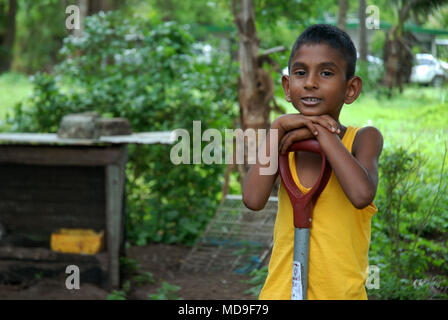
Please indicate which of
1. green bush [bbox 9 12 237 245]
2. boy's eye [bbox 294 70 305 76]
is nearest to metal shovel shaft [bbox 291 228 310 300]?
boy's eye [bbox 294 70 305 76]

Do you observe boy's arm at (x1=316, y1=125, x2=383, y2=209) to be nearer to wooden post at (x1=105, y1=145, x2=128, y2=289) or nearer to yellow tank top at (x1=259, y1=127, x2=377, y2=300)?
yellow tank top at (x1=259, y1=127, x2=377, y2=300)

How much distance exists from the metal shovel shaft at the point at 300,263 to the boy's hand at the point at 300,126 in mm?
270

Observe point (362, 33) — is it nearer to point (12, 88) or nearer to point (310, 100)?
point (12, 88)

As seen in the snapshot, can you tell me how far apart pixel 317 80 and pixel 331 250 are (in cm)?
54

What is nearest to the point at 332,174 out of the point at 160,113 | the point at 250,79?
the point at 250,79

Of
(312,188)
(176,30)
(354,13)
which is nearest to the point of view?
(312,188)

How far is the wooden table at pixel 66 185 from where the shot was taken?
433cm

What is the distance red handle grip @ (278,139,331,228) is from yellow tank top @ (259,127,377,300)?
0.05m

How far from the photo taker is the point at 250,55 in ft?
16.0

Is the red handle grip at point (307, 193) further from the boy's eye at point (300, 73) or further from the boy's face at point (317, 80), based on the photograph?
the boy's eye at point (300, 73)

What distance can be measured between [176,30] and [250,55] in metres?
1.47

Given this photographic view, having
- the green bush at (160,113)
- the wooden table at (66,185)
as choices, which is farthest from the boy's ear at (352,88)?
the green bush at (160,113)
